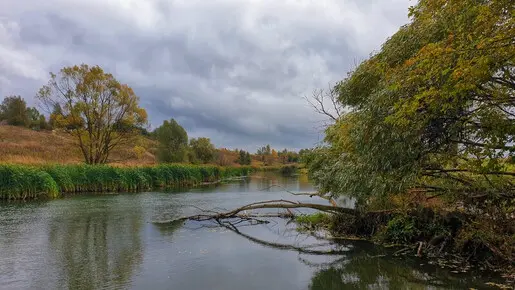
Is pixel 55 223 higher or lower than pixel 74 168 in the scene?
lower

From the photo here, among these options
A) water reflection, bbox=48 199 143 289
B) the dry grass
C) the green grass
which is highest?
the dry grass

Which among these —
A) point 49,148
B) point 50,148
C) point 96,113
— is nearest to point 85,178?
point 96,113

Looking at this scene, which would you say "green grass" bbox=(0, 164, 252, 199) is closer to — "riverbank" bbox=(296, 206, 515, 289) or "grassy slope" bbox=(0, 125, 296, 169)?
"grassy slope" bbox=(0, 125, 296, 169)

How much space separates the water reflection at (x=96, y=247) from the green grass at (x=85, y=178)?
5393 millimetres

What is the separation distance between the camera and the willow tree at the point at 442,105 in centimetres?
588

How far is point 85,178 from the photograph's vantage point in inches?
1053

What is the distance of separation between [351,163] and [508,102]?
4567mm

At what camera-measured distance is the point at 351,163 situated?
1084 centimetres

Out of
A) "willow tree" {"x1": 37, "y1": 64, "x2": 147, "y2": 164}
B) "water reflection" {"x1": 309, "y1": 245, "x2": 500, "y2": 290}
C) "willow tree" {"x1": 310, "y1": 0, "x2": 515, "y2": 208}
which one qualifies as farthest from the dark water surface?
"willow tree" {"x1": 37, "y1": 64, "x2": 147, "y2": 164}

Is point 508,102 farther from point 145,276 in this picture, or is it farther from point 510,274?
point 145,276

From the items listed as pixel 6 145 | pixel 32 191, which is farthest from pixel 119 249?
pixel 6 145

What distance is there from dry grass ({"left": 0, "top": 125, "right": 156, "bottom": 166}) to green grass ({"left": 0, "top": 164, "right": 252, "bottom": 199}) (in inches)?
317

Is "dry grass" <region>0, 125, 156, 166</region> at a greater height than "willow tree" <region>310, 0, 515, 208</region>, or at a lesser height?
greater

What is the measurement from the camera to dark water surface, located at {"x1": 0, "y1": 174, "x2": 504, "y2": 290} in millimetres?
8266
